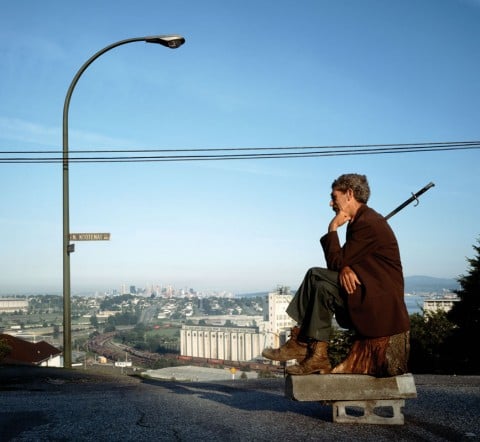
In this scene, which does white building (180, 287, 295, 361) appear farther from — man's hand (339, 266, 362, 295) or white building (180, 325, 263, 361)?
man's hand (339, 266, 362, 295)

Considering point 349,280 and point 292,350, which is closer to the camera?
point 349,280

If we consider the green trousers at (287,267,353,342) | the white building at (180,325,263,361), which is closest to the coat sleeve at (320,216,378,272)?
the green trousers at (287,267,353,342)

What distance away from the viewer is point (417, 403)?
237 inches

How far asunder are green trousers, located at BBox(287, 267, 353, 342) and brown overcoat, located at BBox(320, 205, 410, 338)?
102mm

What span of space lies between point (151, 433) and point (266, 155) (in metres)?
13.9

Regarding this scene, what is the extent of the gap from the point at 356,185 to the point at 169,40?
10.1 meters

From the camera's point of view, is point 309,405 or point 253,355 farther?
point 253,355

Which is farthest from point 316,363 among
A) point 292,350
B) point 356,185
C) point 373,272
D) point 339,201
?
point 356,185

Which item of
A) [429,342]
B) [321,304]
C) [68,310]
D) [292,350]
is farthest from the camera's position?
[429,342]

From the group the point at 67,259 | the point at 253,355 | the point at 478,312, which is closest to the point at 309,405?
the point at 67,259

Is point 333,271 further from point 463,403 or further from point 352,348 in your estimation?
point 463,403

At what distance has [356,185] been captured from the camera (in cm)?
502

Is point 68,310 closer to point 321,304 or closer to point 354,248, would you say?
point 321,304

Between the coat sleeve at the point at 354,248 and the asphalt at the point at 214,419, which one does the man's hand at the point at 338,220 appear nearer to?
the coat sleeve at the point at 354,248
